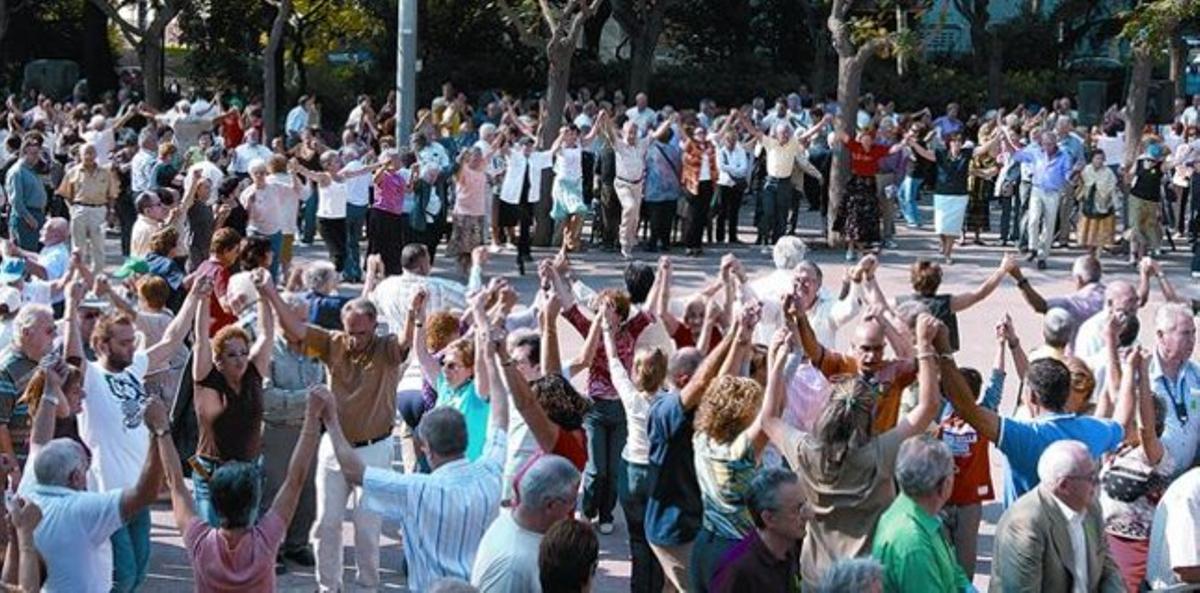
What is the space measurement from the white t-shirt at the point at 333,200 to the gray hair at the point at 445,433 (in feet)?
42.6

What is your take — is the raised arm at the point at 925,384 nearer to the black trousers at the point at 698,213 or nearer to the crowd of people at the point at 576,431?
the crowd of people at the point at 576,431

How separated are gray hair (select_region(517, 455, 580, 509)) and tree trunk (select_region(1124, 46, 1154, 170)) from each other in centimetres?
2015

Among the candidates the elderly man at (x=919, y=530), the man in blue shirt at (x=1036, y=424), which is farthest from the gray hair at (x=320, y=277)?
the elderly man at (x=919, y=530)

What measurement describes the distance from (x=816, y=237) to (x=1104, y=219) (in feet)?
11.4

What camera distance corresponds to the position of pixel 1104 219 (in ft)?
74.3

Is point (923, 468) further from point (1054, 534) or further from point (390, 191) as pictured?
point (390, 191)

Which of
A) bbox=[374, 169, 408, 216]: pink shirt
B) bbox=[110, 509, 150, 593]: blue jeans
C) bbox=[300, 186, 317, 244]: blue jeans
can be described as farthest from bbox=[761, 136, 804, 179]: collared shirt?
bbox=[110, 509, 150, 593]: blue jeans

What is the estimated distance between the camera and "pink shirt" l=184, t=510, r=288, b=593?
666cm

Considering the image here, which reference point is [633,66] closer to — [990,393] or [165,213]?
[165,213]

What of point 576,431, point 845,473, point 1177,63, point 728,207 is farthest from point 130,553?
point 1177,63

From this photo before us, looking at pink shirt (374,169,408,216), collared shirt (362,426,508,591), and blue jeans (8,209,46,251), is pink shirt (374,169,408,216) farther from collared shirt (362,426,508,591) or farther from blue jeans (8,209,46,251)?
collared shirt (362,426,508,591)

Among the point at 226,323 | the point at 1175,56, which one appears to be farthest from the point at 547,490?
the point at 1175,56

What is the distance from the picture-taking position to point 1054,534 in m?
6.76

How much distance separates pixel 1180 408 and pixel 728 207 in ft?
48.3
